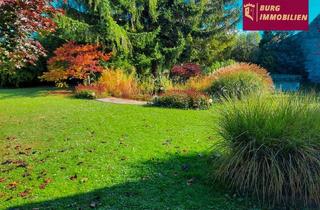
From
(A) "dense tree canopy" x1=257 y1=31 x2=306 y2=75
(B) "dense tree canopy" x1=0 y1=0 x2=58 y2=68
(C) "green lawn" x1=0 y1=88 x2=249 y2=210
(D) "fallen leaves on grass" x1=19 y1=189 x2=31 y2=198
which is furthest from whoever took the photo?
(A) "dense tree canopy" x1=257 y1=31 x2=306 y2=75

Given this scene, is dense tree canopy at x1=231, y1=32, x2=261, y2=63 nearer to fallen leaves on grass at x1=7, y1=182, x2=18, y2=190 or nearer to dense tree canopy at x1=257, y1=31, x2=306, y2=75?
dense tree canopy at x1=257, y1=31, x2=306, y2=75

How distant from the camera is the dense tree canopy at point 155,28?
16078mm

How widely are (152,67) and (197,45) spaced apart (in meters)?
3.43

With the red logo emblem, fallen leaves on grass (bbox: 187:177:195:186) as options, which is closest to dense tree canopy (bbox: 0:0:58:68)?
fallen leaves on grass (bbox: 187:177:195:186)

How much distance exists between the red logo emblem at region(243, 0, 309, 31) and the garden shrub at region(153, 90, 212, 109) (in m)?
4.29

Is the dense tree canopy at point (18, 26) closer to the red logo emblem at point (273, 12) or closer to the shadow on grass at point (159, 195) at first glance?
the shadow on grass at point (159, 195)

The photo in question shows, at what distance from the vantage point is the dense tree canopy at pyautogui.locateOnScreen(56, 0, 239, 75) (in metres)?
16.1

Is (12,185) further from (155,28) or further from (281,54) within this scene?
(281,54)

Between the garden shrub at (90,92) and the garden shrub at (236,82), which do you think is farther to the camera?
the garden shrub at (90,92)

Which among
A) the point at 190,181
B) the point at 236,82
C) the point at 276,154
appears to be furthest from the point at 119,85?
the point at 276,154

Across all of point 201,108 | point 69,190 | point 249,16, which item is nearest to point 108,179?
point 69,190

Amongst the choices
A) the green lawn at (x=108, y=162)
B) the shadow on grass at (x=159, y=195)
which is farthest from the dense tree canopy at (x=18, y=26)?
the shadow on grass at (x=159, y=195)

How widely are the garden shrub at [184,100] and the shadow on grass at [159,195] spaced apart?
548cm

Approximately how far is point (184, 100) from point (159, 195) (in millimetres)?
6529
